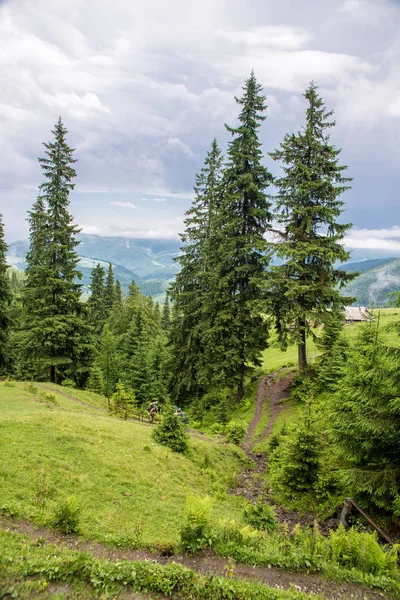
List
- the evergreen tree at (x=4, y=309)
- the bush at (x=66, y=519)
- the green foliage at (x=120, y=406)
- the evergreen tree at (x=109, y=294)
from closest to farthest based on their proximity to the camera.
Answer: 1. the bush at (x=66, y=519)
2. the green foliage at (x=120, y=406)
3. the evergreen tree at (x=4, y=309)
4. the evergreen tree at (x=109, y=294)

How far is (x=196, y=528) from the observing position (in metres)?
6.72

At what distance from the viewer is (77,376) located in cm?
2933

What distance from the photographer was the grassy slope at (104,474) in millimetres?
7859

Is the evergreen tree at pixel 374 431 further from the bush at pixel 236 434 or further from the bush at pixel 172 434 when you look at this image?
the bush at pixel 236 434

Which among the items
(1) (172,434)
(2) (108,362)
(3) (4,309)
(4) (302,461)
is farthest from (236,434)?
(3) (4,309)

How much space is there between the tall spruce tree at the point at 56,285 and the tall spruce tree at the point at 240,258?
38.0ft

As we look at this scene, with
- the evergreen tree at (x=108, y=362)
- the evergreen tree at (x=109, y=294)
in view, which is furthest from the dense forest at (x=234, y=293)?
the evergreen tree at (x=109, y=294)

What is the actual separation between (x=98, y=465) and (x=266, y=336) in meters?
16.4

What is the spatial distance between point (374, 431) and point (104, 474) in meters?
8.56

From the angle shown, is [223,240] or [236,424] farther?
[223,240]

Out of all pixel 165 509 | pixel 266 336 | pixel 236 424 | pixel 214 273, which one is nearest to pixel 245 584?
pixel 165 509

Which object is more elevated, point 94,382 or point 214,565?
point 214,565

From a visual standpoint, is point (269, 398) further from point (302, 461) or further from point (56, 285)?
point (56, 285)

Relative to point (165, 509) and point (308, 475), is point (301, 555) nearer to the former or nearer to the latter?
point (165, 509)
